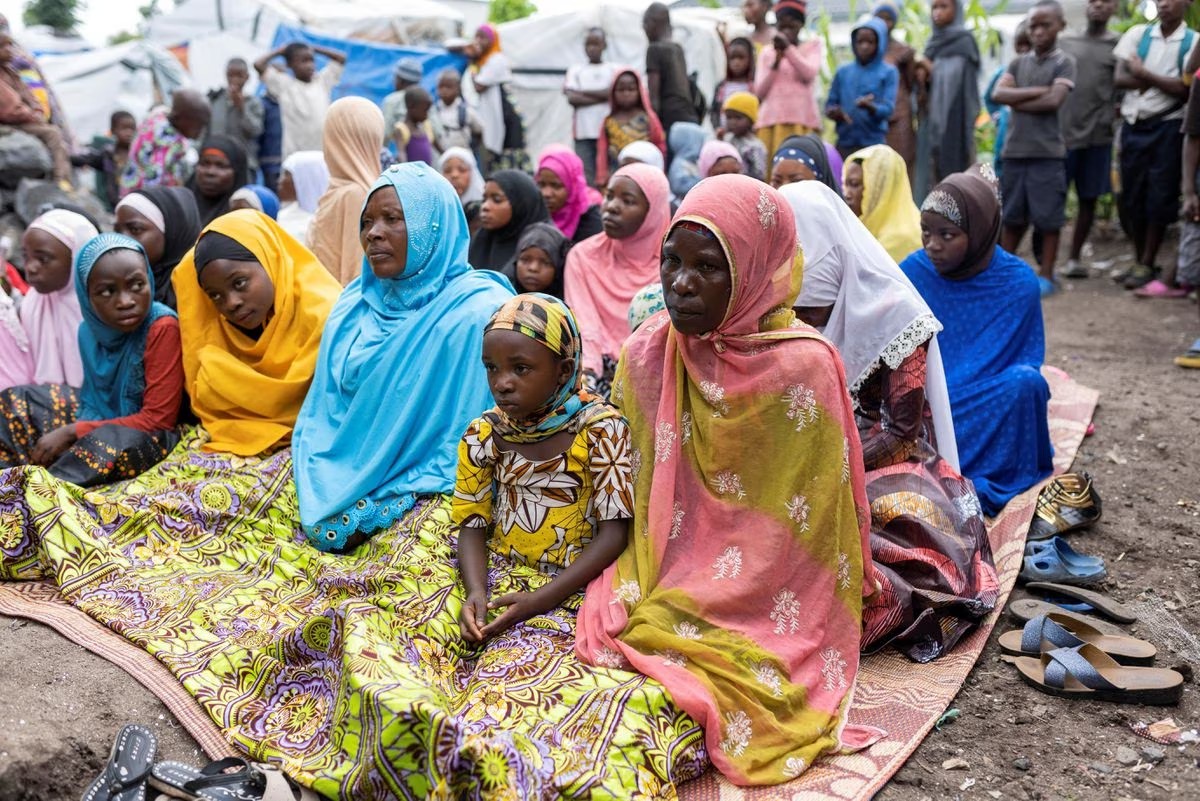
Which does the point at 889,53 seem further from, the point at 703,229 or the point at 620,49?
the point at 703,229

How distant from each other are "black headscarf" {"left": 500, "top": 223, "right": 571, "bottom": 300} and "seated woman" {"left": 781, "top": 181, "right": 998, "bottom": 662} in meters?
2.17

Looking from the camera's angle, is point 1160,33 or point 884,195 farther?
point 1160,33

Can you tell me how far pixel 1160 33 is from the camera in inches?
304

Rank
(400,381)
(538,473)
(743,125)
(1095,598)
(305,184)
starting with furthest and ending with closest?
(743,125) < (305,184) < (400,381) < (1095,598) < (538,473)

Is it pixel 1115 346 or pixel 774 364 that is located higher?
pixel 774 364

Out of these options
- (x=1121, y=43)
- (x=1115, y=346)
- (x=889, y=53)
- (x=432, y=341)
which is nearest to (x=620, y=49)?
(x=889, y=53)

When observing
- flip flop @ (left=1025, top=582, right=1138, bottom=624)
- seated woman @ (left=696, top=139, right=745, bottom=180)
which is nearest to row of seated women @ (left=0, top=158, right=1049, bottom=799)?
flip flop @ (left=1025, top=582, right=1138, bottom=624)

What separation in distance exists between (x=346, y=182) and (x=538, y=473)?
365 cm

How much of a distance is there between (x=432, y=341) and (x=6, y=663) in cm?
163

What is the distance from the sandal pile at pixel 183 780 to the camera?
2.36 metres

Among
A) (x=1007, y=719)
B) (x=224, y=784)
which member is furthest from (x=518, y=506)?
(x=1007, y=719)

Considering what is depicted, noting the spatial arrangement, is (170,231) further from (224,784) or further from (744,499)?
(744,499)

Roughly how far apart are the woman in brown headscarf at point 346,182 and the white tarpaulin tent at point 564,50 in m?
8.16

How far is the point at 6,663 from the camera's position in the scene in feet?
9.68
